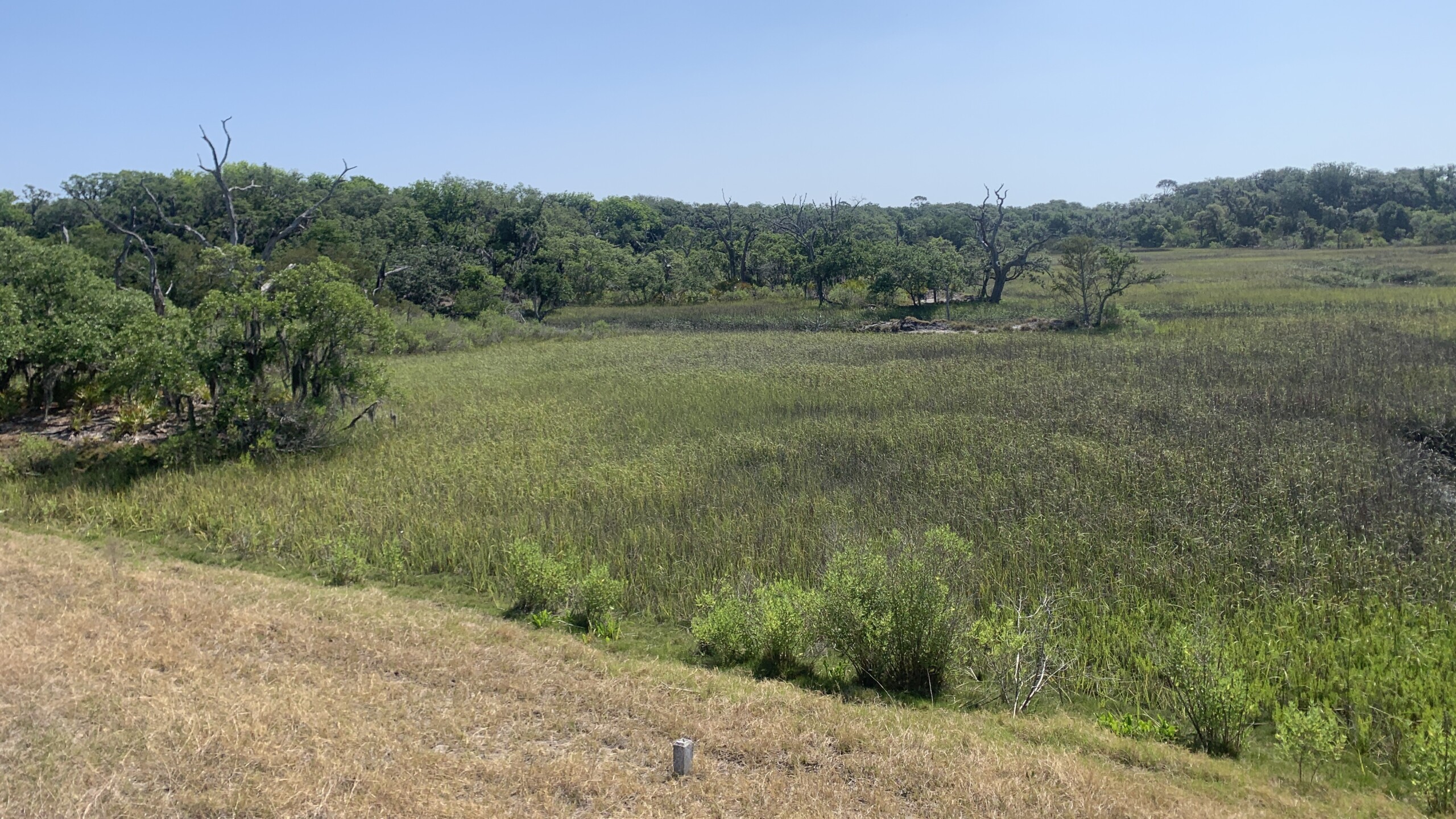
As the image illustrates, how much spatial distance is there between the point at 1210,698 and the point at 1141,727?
53 cm

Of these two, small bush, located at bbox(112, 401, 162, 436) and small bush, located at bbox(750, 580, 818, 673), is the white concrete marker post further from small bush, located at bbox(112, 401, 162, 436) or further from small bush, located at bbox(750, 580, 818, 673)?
small bush, located at bbox(112, 401, 162, 436)

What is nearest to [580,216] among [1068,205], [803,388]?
[803,388]

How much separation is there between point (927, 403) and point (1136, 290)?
28087 millimetres

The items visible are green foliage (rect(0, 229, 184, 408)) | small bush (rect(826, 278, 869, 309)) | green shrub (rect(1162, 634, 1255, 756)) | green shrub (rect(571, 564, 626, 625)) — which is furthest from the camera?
small bush (rect(826, 278, 869, 309))

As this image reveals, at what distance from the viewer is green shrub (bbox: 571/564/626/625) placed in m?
7.88

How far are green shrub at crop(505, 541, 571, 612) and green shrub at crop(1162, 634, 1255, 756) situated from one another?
17.3ft

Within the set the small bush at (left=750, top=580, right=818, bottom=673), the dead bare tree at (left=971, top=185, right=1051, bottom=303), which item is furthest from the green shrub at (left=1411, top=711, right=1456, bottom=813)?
the dead bare tree at (left=971, top=185, right=1051, bottom=303)

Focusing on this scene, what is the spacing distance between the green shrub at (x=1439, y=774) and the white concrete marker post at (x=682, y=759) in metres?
4.17

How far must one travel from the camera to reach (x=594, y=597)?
788 centimetres

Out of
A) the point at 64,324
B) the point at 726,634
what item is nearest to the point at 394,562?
the point at 726,634

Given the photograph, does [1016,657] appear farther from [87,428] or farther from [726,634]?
[87,428]

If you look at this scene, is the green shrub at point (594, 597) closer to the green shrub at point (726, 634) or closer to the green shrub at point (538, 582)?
the green shrub at point (538, 582)

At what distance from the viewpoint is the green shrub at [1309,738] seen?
5094mm

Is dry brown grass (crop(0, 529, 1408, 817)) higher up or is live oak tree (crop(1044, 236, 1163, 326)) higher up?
live oak tree (crop(1044, 236, 1163, 326))
